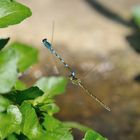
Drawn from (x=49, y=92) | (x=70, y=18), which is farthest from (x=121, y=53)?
(x=49, y=92)

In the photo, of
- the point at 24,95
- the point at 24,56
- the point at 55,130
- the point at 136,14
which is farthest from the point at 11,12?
the point at 136,14

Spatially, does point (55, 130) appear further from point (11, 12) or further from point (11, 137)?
point (11, 12)

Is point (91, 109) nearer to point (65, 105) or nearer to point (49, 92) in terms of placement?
point (65, 105)

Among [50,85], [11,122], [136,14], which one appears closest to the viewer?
[11,122]

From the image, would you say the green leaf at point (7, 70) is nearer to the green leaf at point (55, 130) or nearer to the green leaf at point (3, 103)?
the green leaf at point (3, 103)

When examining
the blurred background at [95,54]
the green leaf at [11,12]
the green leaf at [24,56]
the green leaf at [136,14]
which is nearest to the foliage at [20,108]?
the green leaf at [11,12]

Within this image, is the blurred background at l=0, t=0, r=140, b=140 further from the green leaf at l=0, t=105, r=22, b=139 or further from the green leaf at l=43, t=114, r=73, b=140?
the green leaf at l=0, t=105, r=22, b=139

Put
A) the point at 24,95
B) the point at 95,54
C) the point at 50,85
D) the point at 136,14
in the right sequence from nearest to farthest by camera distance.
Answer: the point at 24,95 → the point at 50,85 → the point at 95,54 → the point at 136,14
